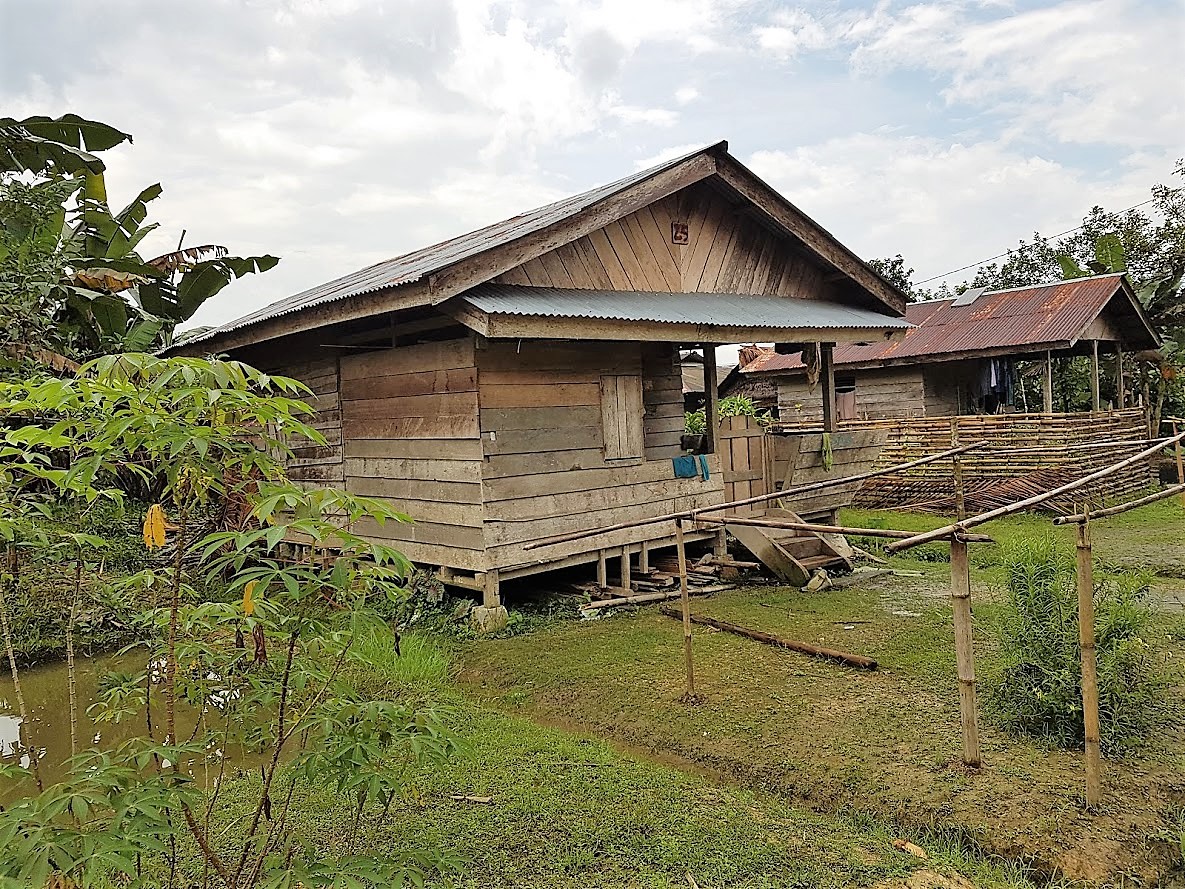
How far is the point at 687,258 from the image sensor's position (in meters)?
9.34

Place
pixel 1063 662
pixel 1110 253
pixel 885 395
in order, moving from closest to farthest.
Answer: pixel 1063 662 → pixel 1110 253 → pixel 885 395

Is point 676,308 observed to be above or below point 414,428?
above

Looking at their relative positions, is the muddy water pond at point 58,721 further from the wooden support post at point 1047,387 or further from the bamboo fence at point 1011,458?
the wooden support post at point 1047,387

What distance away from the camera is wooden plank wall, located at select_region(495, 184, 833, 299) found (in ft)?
27.1

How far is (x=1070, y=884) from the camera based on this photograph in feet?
11.1

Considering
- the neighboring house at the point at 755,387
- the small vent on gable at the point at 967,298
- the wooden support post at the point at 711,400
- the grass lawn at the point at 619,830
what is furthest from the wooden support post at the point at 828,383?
the neighboring house at the point at 755,387

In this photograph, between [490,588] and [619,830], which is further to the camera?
[490,588]

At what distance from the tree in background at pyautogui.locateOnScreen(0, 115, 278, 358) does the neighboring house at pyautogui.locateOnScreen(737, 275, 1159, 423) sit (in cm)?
1149

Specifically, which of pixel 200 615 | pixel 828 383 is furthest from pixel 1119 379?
pixel 200 615

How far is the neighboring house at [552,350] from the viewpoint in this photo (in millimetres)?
7426

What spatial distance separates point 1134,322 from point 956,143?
589 cm

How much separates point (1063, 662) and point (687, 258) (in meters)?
5.86

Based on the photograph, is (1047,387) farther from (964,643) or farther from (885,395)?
(964,643)

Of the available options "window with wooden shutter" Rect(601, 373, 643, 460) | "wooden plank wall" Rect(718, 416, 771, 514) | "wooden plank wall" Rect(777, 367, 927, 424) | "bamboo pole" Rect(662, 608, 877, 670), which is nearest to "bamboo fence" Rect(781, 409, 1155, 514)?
"wooden plank wall" Rect(777, 367, 927, 424)
